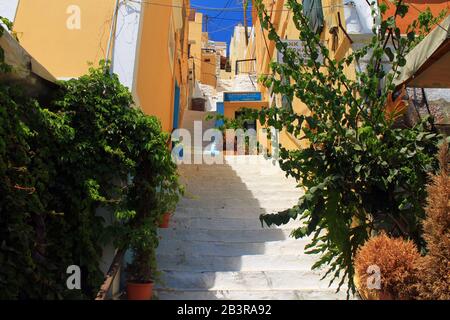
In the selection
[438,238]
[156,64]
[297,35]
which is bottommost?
[438,238]

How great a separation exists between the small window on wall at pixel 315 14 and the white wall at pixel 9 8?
202 inches

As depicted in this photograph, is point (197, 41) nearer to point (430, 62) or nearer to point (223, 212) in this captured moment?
point (223, 212)

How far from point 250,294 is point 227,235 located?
1672mm

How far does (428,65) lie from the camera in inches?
178

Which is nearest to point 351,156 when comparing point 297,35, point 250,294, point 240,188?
point 250,294

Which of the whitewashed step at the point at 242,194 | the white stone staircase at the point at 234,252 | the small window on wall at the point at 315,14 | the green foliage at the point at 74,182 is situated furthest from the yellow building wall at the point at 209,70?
the green foliage at the point at 74,182

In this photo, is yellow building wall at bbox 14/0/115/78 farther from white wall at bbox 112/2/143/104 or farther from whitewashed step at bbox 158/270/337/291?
whitewashed step at bbox 158/270/337/291

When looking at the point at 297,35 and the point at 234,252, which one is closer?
the point at 234,252

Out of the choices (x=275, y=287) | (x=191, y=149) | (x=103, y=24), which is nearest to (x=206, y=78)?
(x=191, y=149)

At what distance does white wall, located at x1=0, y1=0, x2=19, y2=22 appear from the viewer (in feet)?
22.6

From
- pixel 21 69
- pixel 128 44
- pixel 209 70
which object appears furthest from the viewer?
pixel 209 70

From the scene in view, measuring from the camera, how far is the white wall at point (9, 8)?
6898 mm

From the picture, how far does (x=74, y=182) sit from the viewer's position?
4.85 meters
